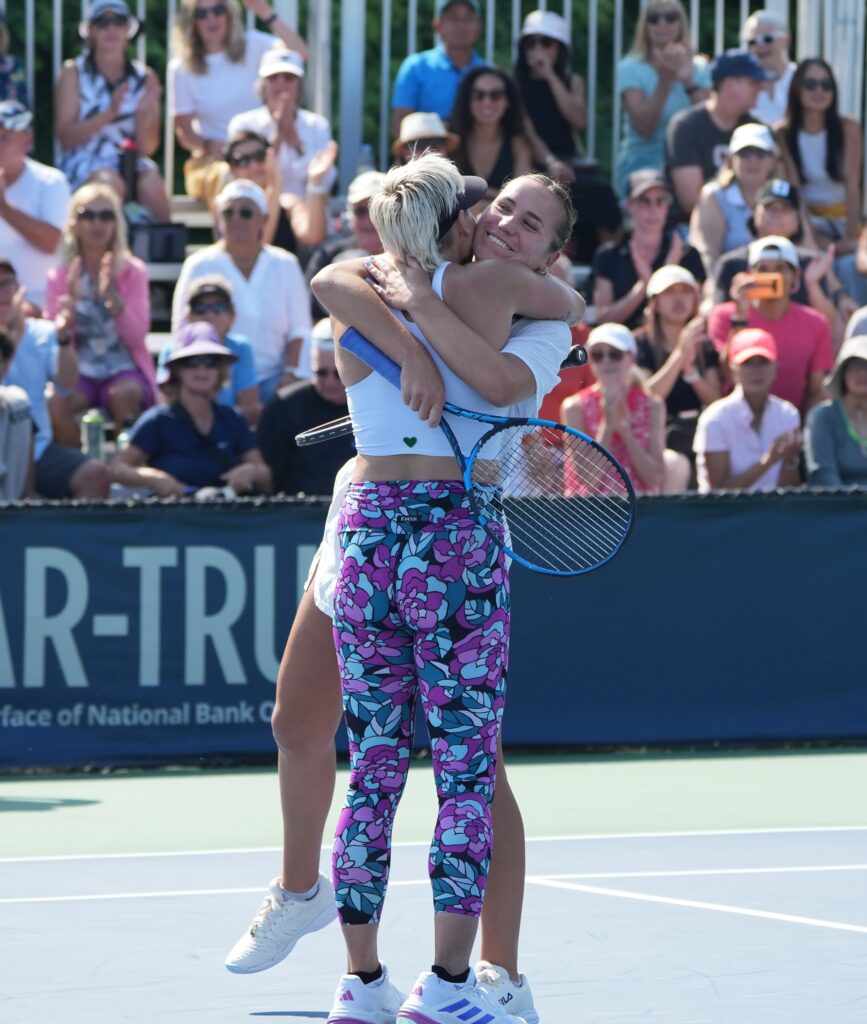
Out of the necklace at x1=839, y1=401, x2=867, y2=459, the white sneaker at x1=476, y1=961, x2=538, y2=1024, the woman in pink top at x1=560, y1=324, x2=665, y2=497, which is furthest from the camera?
the necklace at x1=839, y1=401, x2=867, y2=459

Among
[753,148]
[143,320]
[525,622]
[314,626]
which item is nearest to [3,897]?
[314,626]

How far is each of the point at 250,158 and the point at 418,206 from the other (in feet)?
26.5


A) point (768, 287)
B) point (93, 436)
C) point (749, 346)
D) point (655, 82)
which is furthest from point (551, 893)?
point (655, 82)

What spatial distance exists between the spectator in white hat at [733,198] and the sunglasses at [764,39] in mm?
1667

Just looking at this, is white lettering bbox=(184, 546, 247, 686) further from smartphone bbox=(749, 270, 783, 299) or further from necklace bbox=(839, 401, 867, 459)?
smartphone bbox=(749, 270, 783, 299)

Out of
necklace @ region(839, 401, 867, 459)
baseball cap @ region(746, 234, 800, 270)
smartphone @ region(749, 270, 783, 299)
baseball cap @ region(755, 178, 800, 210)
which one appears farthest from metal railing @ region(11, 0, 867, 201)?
necklace @ region(839, 401, 867, 459)

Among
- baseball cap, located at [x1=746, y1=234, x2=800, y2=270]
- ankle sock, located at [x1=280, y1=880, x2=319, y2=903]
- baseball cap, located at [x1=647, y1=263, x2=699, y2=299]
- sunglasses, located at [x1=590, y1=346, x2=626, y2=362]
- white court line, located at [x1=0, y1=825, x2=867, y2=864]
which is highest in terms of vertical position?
baseball cap, located at [x1=746, y1=234, x2=800, y2=270]

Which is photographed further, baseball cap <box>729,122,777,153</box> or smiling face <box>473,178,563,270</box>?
baseball cap <box>729,122,777,153</box>

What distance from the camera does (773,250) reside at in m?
11.7

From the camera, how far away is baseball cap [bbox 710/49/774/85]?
13555mm

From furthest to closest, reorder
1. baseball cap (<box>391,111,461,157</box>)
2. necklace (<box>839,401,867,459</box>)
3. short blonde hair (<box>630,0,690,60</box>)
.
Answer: short blonde hair (<box>630,0,690,60</box>)
baseball cap (<box>391,111,461,157</box>)
necklace (<box>839,401,867,459</box>)

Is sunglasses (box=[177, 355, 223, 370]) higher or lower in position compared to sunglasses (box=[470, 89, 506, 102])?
lower

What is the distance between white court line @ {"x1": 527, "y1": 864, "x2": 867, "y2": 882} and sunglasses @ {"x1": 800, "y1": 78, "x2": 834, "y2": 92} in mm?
7764

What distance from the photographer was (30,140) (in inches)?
473
